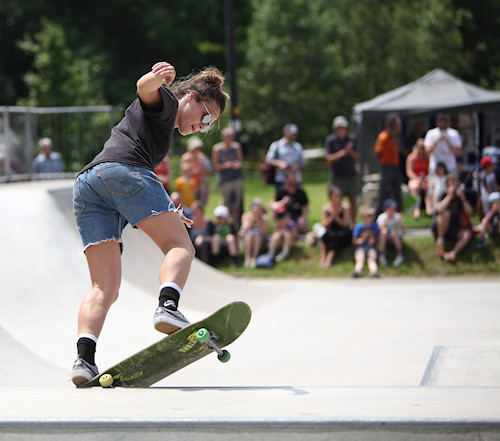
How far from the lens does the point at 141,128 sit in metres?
3.68

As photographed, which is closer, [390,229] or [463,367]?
[463,367]

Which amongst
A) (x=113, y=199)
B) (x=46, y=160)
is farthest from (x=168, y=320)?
(x=46, y=160)

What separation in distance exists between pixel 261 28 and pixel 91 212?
36600 mm

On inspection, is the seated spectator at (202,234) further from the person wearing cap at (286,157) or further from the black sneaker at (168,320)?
the black sneaker at (168,320)

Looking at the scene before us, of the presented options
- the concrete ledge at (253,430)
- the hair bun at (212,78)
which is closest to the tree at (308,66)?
the hair bun at (212,78)

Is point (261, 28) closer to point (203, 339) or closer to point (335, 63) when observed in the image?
point (335, 63)

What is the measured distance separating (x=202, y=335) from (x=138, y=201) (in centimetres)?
71

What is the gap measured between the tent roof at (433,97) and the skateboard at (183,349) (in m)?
10.9

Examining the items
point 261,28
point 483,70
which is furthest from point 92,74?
point 483,70

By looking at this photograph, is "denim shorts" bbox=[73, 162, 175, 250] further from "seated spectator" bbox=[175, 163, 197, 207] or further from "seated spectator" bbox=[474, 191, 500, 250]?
"seated spectator" bbox=[175, 163, 197, 207]

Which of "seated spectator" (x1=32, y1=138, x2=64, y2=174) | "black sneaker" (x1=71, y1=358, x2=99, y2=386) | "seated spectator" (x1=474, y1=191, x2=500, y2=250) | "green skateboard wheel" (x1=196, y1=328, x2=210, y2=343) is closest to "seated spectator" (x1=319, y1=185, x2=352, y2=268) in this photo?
"seated spectator" (x1=474, y1=191, x2=500, y2=250)

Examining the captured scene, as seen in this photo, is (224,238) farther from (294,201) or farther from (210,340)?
(210,340)

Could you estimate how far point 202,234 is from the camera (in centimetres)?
1167

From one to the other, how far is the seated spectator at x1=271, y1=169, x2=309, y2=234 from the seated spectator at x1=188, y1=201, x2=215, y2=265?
4.03ft
